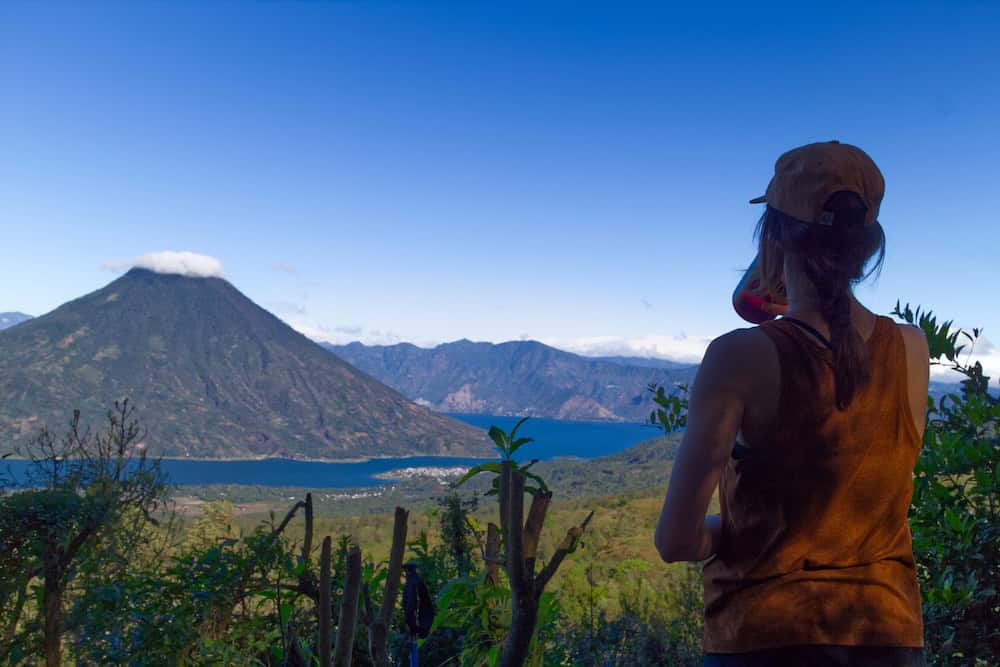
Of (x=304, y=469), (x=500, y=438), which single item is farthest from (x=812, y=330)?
(x=304, y=469)

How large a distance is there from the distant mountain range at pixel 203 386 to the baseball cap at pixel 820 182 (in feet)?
469

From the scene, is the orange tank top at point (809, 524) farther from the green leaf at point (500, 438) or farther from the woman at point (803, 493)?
the green leaf at point (500, 438)

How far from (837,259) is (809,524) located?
377 mm

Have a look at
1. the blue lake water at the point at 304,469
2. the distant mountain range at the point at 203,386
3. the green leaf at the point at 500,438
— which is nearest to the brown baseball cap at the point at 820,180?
the green leaf at the point at 500,438

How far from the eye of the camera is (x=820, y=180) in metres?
1.02

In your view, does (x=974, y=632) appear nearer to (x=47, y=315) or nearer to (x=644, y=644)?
(x=644, y=644)

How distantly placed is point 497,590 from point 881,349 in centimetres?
66

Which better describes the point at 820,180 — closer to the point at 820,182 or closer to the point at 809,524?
the point at 820,182

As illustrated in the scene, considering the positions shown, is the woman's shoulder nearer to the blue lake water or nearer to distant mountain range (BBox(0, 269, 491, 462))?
the blue lake water

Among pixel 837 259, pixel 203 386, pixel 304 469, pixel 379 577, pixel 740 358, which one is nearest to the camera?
pixel 740 358

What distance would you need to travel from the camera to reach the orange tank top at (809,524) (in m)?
0.92

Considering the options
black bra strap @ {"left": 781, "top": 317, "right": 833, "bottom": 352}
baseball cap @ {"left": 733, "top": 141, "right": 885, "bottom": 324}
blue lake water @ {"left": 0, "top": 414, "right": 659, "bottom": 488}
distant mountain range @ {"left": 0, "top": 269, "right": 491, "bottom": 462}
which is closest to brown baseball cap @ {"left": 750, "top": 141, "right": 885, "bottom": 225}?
baseball cap @ {"left": 733, "top": 141, "right": 885, "bottom": 324}

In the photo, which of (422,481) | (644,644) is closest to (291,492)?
(422,481)

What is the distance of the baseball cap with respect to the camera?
3.35 ft
